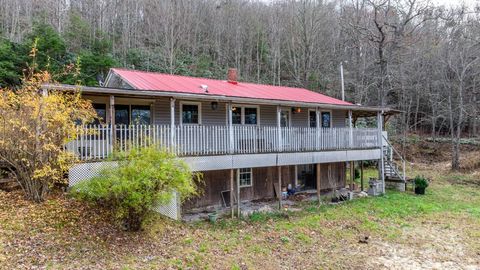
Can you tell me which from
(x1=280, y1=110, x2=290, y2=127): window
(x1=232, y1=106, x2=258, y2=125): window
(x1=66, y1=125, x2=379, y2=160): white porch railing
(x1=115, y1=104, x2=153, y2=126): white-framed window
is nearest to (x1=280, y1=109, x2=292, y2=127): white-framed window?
(x1=280, y1=110, x2=290, y2=127): window

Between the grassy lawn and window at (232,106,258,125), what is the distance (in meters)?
4.40

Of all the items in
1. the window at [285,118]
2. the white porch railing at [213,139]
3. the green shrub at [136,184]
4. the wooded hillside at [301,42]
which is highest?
the wooded hillside at [301,42]

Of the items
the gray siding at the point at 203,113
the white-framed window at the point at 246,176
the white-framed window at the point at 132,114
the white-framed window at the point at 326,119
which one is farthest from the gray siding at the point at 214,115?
the white-framed window at the point at 246,176

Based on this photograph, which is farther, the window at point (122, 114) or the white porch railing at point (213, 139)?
the window at point (122, 114)

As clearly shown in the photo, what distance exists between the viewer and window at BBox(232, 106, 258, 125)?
46.7 feet

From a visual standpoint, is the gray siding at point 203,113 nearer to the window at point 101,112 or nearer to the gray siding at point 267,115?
the window at point 101,112

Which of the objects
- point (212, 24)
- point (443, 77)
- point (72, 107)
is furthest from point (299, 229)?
point (212, 24)

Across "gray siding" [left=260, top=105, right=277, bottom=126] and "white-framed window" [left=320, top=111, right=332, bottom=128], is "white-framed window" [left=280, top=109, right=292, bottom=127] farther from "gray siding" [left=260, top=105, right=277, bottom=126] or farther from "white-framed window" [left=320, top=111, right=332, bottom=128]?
A: "white-framed window" [left=320, top=111, right=332, bottom=128]

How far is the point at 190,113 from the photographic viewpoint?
12.9m

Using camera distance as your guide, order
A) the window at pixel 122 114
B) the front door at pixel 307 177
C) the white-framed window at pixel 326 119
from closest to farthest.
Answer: the window at pixel 122 114 < the front door at pixel 307 177 < the white-framed window at pixel 326 119

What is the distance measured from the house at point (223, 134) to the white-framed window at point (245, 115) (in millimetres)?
44

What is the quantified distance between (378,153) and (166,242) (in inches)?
489

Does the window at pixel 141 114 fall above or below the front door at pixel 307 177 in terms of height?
above

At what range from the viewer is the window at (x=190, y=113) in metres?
12.7
